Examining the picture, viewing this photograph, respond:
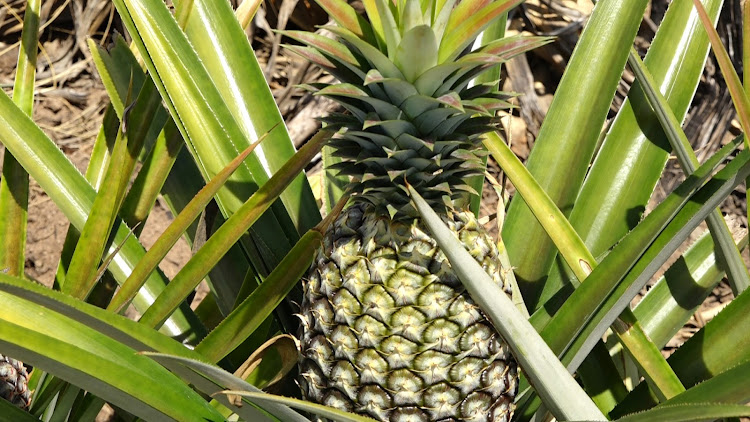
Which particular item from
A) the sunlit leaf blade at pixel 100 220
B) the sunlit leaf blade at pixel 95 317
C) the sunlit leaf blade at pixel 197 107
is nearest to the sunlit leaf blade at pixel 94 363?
the sunlit leaf blade at pixel 95 317

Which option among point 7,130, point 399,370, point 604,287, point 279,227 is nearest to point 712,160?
point 604,287

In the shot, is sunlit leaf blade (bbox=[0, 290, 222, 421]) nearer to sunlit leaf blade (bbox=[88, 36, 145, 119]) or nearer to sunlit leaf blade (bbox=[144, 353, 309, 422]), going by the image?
sunlit leaf blade (bbox=[144, 353, 309, 422])

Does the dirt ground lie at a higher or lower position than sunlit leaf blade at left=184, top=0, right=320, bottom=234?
higher

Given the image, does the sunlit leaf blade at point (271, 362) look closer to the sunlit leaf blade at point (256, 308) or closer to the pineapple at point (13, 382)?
the sunlit leaf blade at point (256, 308)

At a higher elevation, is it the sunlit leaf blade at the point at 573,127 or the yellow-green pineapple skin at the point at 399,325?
the sunlit leaf blade at the point at 573,127

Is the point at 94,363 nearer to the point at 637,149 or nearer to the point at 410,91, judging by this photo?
the point at 410,91

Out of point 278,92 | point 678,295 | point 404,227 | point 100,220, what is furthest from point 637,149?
point 278,92

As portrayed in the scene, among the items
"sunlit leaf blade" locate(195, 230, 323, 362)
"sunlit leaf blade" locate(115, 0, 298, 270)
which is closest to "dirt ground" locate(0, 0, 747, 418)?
"sunlit leaf blade" locate(115, 0, 298, 270)
